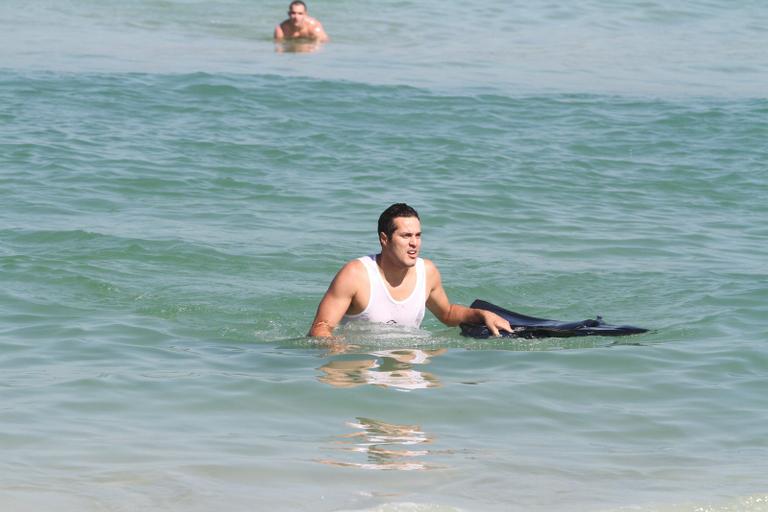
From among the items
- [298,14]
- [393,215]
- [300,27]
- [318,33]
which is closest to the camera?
[393,215]

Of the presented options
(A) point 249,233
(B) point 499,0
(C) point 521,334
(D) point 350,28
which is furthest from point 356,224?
(B) point 499,0

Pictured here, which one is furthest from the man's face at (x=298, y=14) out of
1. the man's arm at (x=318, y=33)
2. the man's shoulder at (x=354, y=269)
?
the man's shoulder at (x=354, y=269)

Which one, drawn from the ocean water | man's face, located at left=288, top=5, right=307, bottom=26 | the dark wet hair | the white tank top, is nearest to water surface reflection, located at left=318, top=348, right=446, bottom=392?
the ocean water

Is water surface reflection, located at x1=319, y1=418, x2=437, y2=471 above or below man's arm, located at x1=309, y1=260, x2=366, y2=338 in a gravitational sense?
below

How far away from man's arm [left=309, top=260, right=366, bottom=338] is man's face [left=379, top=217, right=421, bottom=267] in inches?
14.1

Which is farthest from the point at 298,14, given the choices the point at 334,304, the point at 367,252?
the point at 334,304

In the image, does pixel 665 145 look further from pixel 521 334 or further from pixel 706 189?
pixel 521 334

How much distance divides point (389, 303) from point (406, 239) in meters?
0.54

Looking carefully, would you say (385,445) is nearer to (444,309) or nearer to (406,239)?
(406,239)

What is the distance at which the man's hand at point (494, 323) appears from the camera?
7.92 meters

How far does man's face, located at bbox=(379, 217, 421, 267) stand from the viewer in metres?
7.75

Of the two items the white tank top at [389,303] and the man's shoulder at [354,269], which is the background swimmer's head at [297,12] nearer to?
the white tank top at [389,303]

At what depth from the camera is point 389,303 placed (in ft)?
26.7

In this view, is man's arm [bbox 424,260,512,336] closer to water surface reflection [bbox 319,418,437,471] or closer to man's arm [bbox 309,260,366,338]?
man's arm [bbox 309,260,366,338]
